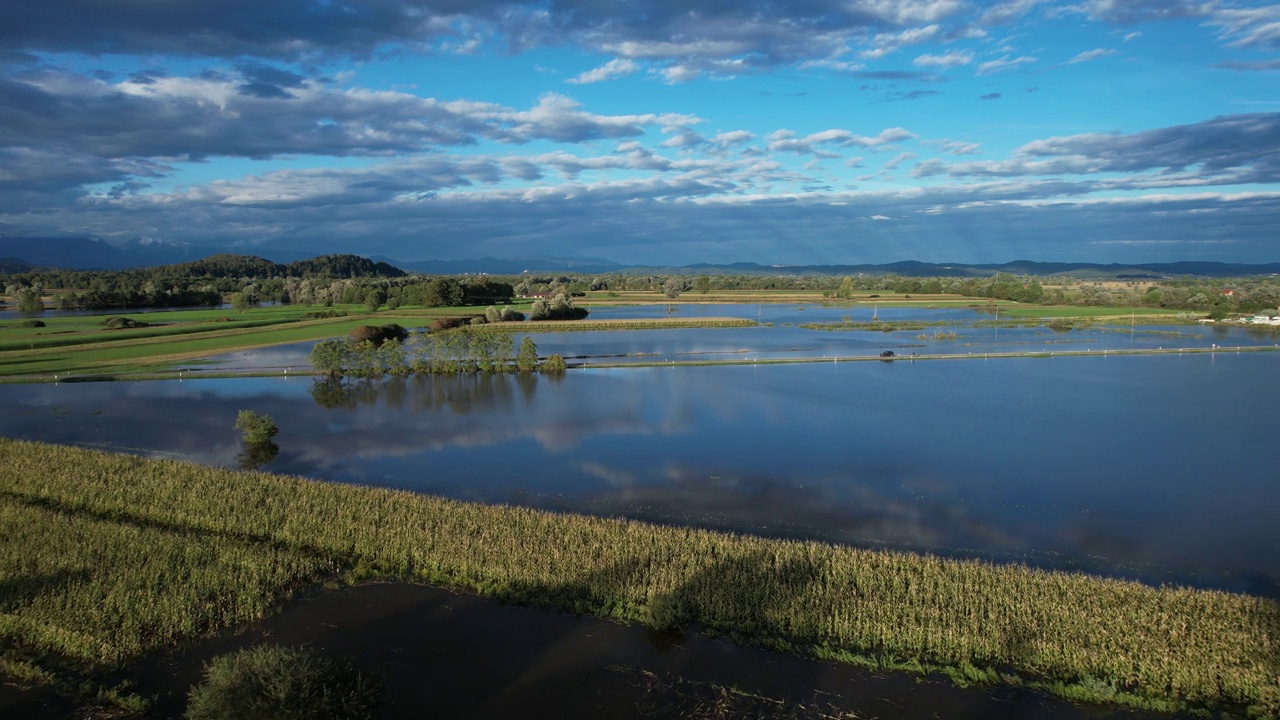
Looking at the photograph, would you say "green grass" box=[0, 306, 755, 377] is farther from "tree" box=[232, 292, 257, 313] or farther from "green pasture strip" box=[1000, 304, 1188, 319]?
"green pasture strip" box=[1000, 304, 1188, 319]

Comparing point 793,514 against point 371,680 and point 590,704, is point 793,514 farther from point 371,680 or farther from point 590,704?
point 371,680

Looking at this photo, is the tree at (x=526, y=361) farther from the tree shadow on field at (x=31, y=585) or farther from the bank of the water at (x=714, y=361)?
the tree shadow on field at (x=31, y=585)

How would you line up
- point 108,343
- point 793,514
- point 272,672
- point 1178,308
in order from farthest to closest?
1. point 1178,308
2. point 108,343
3. point 793,514
4. point 272,672

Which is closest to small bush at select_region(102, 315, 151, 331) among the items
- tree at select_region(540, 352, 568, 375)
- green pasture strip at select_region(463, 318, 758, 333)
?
green pasture strip at select_region(463, 318, 758, 333)

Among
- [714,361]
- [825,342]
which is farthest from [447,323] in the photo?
[825,342]

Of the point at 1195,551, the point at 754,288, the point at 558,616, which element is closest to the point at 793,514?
the point at 558,616

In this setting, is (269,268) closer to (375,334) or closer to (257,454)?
(375,334)
